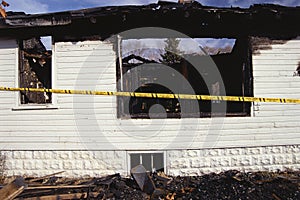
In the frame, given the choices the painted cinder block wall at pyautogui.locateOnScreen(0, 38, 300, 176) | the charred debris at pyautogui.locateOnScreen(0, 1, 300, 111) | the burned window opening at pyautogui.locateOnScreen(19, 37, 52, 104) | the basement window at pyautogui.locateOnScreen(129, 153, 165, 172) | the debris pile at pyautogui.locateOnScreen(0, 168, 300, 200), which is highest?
the charred debris at pyautogui.locateOnScreen(0, 1, 300, 111)

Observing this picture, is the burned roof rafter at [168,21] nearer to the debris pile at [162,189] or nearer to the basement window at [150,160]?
the basement window at [150,160]

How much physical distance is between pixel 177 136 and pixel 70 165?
285 centimetres

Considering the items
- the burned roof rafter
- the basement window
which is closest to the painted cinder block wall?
the basement window

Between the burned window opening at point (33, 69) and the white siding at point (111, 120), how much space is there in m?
0.26

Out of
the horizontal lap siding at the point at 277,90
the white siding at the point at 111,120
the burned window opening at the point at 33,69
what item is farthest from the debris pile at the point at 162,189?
the burned window opening at the point at 33,69

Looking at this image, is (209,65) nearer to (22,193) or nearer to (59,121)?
(59,121)

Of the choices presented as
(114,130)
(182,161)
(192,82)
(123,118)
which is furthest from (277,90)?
(192,82)

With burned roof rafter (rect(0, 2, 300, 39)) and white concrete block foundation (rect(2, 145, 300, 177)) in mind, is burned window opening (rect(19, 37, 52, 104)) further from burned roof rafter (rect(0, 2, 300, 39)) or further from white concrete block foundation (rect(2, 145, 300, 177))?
white concrete block foundation (rect(2, 145, 300, 177))

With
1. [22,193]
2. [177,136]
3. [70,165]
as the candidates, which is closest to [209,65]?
[177,136]

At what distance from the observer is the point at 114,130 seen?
20.8 feet

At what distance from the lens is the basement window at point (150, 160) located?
648cm

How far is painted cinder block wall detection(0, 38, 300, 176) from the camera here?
635 cm

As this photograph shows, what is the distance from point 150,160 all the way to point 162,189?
1.32 metres

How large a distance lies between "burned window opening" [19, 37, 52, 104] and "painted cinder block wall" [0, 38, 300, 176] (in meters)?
0.29
